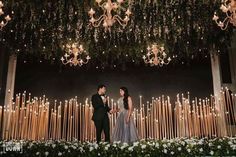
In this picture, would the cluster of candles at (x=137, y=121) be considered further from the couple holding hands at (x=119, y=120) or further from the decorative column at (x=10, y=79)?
the couple holding hands at (x=119, y=120)

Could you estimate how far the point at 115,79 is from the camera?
9344mm

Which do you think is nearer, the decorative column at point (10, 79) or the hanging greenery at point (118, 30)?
the hanging greenery at point (118, 30)

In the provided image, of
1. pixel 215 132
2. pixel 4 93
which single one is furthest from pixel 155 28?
pixel 4 93

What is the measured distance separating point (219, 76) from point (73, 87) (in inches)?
169

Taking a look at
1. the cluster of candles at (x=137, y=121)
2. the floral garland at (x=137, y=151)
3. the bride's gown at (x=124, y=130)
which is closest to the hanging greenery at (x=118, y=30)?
the cluster of candles at (x=137, y=121)

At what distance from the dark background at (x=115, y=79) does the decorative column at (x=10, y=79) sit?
6.1 inches

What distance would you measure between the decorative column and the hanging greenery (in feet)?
1.64

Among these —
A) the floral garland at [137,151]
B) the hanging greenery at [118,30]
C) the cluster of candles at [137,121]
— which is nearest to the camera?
the floral garland at [137,151]

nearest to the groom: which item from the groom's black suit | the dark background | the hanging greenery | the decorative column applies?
the groom's black suit

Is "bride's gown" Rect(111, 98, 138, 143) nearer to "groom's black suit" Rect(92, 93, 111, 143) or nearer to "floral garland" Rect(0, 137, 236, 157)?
"groom's black suit" Rect(92, 93, 111, 143)

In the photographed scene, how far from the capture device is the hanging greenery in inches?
251

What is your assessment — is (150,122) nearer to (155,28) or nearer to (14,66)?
(155,28)

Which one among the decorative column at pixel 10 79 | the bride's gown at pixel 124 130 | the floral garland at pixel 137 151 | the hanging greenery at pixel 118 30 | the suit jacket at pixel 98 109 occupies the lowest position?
the floral garland at pixel 137 151

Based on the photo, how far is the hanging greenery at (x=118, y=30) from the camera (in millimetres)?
6383
